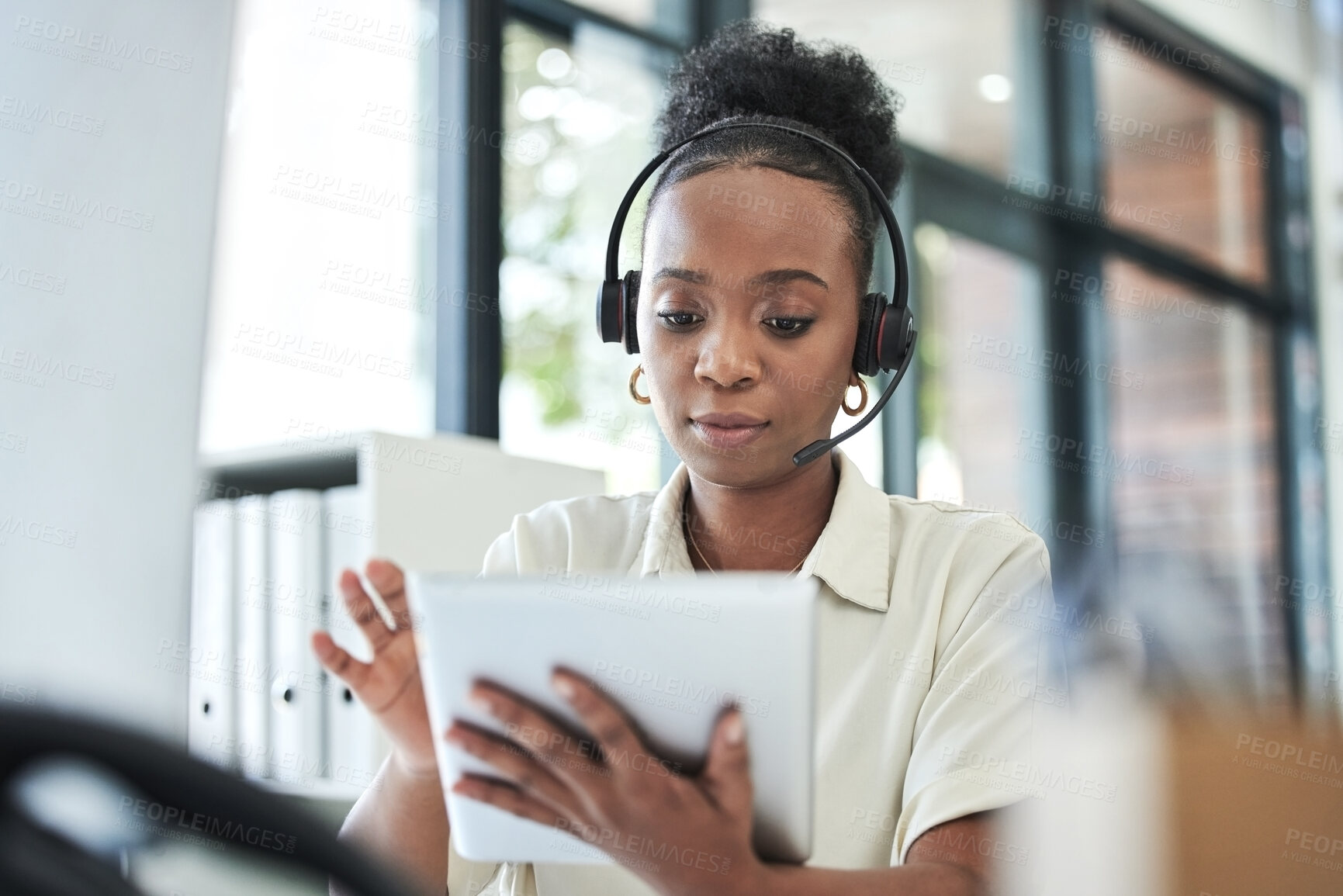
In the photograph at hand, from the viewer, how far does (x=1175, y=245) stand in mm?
4672

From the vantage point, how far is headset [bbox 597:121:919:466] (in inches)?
47.7

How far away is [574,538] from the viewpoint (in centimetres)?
127

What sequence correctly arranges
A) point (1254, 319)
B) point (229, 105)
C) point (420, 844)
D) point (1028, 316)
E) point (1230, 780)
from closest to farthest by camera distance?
point (1230, 780), point (420, 844), point (229, 105), point (1028, 316), point (1254, 319)

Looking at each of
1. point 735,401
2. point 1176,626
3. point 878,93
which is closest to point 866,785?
point 735,401

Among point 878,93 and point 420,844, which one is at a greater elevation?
point 878,93

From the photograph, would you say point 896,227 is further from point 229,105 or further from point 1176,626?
point 1176,626

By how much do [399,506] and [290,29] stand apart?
4.09 ft

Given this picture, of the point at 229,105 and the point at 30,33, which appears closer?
the point at 30,33

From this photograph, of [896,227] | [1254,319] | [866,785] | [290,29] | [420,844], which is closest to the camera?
[420,844]
